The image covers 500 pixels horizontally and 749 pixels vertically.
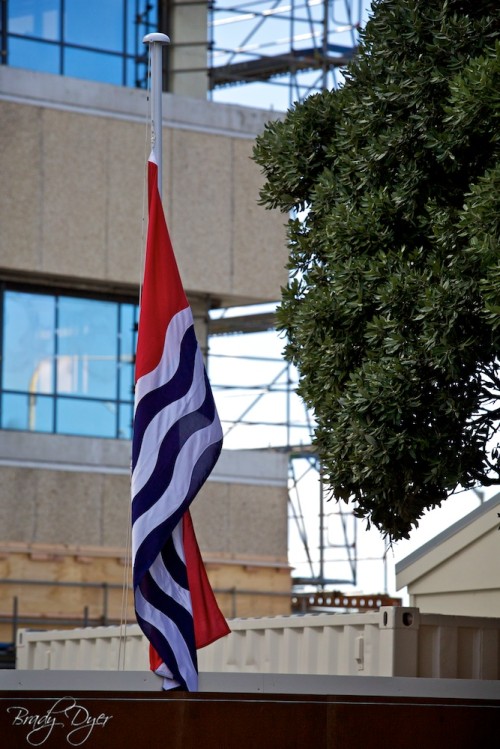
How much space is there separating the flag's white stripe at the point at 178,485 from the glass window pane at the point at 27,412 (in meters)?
13.4

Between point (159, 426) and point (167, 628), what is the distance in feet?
4.56

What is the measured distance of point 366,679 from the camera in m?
10.0

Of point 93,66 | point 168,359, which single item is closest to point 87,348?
point 93,66

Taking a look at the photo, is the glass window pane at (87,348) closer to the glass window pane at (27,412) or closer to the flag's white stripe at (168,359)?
the glass window pane at (27,412)

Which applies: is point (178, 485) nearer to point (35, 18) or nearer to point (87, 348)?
point (87, 348)

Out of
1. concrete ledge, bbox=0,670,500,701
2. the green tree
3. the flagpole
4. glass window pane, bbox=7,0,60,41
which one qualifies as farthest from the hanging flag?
glass window pane, bbox=7,0,60,41

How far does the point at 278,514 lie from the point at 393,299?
14119 mm

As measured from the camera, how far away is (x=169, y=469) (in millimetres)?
10352

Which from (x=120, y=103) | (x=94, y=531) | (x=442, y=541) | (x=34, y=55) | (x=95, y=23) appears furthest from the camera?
(x=95, y=23)

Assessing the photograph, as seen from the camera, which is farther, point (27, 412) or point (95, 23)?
point (95, 23)

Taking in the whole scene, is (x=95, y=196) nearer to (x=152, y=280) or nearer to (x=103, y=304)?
(x=103, y=304)

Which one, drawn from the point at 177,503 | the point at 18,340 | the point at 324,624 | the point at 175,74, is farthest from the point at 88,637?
the point at 175,74

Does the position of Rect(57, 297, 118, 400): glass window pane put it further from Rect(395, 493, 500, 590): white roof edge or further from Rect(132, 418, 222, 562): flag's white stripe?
Rect(132, 418, 222, 562): flag's white stripe

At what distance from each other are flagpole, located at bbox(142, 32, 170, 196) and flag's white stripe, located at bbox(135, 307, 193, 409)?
41.6 inches
